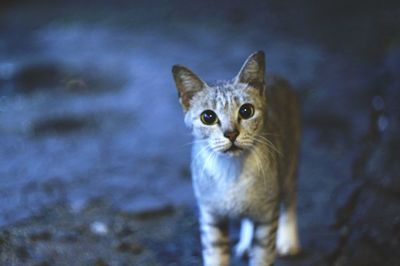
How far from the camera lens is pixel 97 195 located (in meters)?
4.00

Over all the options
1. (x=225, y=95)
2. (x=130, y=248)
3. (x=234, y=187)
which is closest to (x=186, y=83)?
(x=225, y=95)

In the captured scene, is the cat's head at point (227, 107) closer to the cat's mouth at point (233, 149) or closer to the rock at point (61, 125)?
the cat's mouth at point (233, 149)

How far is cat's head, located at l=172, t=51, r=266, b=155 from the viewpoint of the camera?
247 centimetres

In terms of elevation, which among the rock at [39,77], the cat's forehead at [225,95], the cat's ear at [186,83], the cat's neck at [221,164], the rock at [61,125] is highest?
the rock at [39,77]

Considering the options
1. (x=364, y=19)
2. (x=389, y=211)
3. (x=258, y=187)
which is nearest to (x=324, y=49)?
(x=364, y=19)

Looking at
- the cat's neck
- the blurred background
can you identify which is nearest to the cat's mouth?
the cat's neck

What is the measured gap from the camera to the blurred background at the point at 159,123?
3453 mm

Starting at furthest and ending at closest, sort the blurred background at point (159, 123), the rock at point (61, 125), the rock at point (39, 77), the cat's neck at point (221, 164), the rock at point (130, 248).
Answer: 1. the rock at point (39, 77)
2. the rock at point (61, 125)
3. the blurred background at point (159, 123)
4. the rock at point (130, 248)
5. the cat's neck at point (221, 164)

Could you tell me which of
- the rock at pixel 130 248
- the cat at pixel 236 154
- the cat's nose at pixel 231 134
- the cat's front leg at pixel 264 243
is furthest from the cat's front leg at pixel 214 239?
the rock at pixel 130 248

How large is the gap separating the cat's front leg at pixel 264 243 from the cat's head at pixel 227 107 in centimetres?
41

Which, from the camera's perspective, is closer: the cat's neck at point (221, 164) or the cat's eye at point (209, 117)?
the cat's eye at point (209, 117)

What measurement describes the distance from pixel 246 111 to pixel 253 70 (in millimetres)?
179

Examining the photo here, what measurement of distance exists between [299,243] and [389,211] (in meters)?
0.63

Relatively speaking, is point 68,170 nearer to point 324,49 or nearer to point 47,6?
point 324,49
